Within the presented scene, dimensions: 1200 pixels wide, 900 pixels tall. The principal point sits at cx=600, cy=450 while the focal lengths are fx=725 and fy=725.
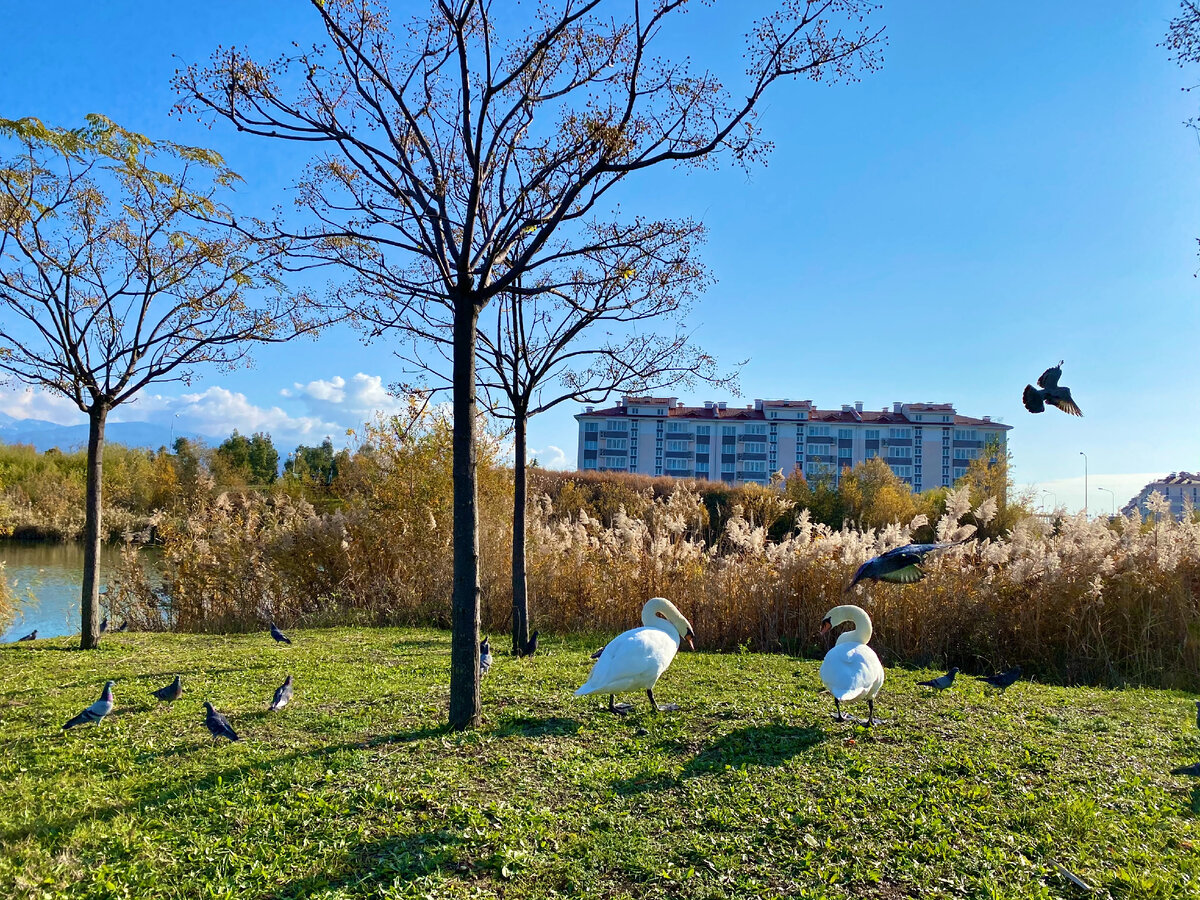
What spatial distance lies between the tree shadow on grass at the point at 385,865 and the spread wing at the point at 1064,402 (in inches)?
238

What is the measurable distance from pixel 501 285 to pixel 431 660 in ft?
14.2

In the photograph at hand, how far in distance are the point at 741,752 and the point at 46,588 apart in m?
18.3

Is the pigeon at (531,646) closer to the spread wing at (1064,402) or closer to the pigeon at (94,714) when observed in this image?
the pigeon at (94,714)

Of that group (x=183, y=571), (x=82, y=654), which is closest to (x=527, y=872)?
(x=82, y=654)

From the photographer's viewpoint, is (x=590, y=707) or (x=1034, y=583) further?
(x=1034, y=583)

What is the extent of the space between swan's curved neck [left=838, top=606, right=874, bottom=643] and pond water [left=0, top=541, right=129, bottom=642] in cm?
1153

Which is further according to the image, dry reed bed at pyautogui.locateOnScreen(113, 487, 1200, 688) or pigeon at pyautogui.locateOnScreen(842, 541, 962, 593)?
dry reed bed at pyautogui.locateOnScreen(113, 487, 1200, 688)

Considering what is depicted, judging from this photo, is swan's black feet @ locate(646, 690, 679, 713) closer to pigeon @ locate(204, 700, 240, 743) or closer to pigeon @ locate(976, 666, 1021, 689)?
pigeon @ locate(204, 700, 240, 743)

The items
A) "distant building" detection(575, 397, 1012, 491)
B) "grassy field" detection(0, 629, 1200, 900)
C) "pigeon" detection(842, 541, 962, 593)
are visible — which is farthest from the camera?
"distant building" detection(575, 397, 1012, 491)

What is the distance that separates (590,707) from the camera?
551cm

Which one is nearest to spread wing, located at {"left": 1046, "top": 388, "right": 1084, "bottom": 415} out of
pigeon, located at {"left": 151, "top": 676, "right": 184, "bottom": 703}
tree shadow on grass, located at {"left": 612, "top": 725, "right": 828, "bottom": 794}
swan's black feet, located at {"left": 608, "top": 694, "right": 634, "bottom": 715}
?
tree shadow on grass, located at {"left": 612, "top": 725, "right": 828, "bottom": 794}

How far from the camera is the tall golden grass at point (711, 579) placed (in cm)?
817

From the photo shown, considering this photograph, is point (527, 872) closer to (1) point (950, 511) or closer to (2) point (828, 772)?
(2) point (828, 772)

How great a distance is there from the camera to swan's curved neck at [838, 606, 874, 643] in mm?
5626
